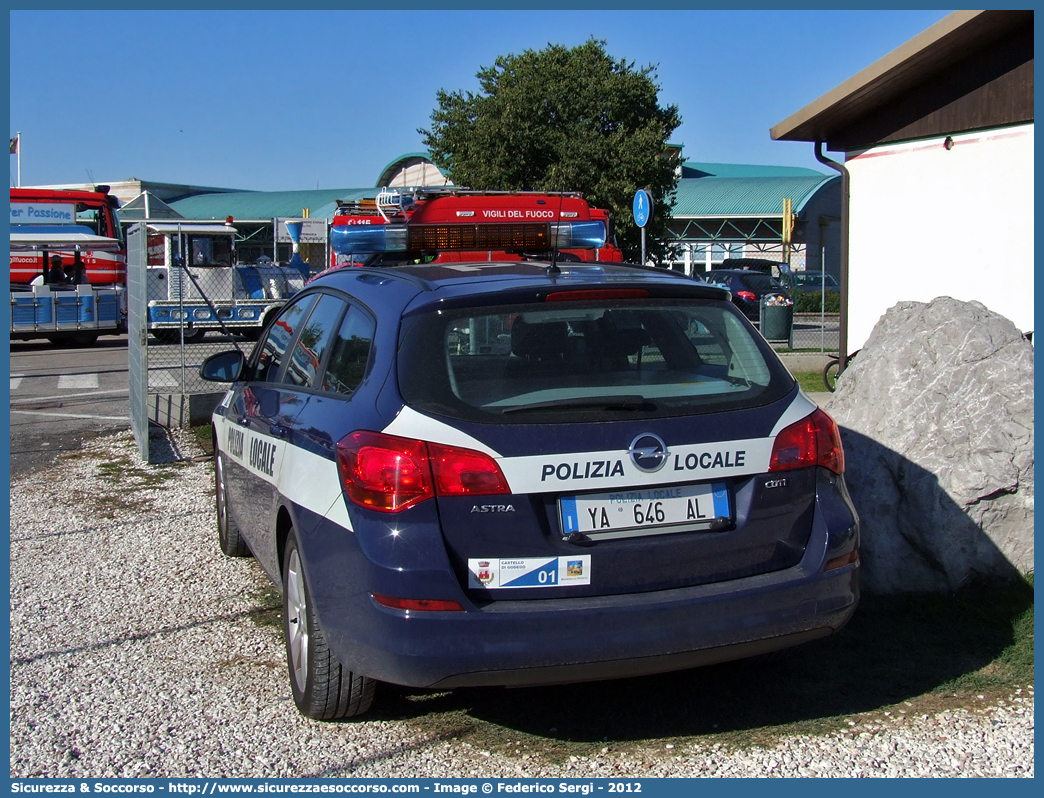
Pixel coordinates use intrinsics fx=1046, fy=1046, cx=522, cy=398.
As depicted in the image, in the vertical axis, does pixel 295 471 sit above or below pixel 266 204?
below

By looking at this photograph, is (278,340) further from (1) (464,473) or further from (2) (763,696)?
(2) (763,696)

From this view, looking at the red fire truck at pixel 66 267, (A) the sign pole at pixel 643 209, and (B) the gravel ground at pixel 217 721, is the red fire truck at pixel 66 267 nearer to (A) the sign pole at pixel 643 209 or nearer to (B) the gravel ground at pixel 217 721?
(A) the sign pole at pixel 643 209

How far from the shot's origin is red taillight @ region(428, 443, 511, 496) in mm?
3223

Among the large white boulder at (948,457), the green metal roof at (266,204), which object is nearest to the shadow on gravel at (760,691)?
the large white boulder at (948,457)

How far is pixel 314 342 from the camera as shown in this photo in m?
4.46

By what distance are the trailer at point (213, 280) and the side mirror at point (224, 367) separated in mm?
16517

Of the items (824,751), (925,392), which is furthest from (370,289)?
(925,392)

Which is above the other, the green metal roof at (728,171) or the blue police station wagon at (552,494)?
the green metal roof at (728,171)

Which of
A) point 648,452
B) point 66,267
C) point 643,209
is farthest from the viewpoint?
point 66,267

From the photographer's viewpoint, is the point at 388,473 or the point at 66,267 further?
the point at 66,267

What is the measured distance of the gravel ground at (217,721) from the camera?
3453 mm

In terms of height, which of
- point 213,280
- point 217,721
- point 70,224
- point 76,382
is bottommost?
point 217,721

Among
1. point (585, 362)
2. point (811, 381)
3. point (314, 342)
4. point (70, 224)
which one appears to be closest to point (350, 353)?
point (314, 342)

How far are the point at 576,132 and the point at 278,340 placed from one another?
2608cm
